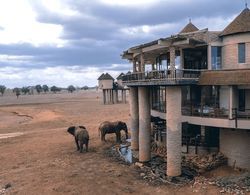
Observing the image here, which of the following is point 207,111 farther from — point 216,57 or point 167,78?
point 216,57

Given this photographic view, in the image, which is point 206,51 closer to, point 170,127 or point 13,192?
point 170,127

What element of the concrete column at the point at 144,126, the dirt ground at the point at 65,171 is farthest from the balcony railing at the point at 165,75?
the dirt ground at the point at 65,171

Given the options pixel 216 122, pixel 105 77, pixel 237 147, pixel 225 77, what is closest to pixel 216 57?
pixel 225 77

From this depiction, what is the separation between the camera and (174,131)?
22422 mm

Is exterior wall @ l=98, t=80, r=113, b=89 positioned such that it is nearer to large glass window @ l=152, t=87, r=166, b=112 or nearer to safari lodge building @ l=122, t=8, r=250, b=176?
large glass window @ l=152, t=87, r=166, b=112

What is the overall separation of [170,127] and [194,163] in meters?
3.69

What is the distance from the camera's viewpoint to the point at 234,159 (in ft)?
75.6

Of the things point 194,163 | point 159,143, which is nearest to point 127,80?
point 159,143

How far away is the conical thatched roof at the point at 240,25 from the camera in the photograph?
23844mm

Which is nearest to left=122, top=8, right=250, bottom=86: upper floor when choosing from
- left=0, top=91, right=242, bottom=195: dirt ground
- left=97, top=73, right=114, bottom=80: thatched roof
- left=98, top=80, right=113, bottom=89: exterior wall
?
left=0, top=91, right=242, bottom=195: dirt ground

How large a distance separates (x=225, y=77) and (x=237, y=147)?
4736 millimetres

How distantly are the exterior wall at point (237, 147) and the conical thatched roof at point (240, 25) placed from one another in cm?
694

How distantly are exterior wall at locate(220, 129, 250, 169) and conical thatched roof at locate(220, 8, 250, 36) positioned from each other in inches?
273

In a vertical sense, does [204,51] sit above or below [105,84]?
above
